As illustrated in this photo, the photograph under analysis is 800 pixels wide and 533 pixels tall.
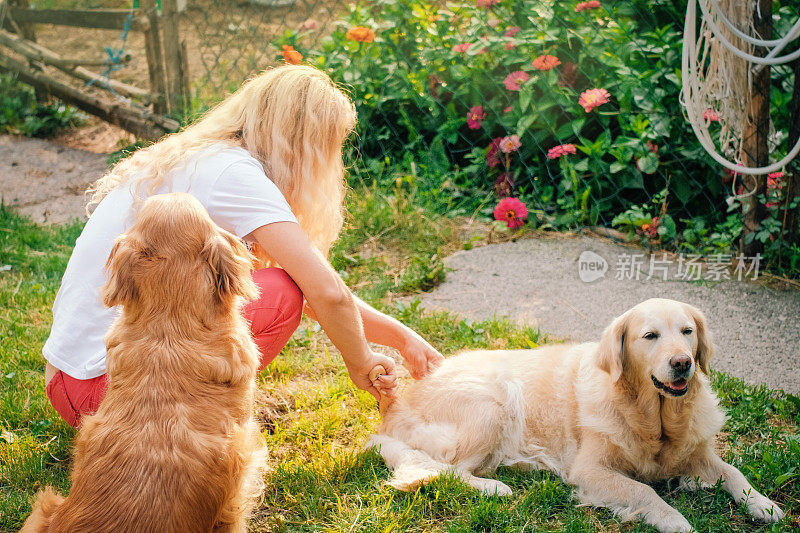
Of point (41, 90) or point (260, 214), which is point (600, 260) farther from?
point (41, 90)

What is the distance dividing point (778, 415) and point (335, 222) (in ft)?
6.92

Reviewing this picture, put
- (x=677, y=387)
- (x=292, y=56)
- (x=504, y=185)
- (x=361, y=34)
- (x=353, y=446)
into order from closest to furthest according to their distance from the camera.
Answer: (x=677, y=387) < (x=353, y=446) < (x=504, y=185) < (x=292, y=56) < (x=361, y=34)

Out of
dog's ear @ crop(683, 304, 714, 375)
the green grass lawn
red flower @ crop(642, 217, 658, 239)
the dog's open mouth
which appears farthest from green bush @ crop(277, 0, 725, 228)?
the dog's open mouth

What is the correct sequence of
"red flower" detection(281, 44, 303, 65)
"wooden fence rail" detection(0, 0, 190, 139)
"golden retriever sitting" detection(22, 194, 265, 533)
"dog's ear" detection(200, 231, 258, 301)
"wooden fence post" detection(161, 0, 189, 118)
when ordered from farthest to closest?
"wooden fence rail" detection(0, 0, 190, 139) → "wooden fence post" detection(161, 0, 189, 118) → "red flower" detection(281, 44, 303, 65) → "dog's ear" detection(200, 231, 258, 301) → "golden retriever sitting" detection(22, 194, 265, 533)

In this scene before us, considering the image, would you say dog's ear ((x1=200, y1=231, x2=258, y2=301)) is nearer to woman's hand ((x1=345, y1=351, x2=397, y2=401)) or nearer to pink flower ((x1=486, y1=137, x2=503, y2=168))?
woman's hand ((x1=345, y1=351, x2=397, y2=401))

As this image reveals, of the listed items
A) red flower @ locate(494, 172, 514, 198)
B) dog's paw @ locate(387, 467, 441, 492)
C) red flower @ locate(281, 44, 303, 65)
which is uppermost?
red flower @ locate(281, 44, 303, 65)

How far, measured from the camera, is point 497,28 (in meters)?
5.46

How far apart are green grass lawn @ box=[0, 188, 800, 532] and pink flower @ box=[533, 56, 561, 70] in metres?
1.53

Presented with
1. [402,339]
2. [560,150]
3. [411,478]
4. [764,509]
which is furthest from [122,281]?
[560,150]

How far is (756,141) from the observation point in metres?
4.20

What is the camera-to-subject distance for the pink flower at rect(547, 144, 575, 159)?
16.0 feet

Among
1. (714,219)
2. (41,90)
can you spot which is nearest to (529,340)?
(714,219)

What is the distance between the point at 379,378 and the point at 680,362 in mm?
1157

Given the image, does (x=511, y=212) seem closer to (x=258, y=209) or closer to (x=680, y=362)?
(x=680, y=362)
